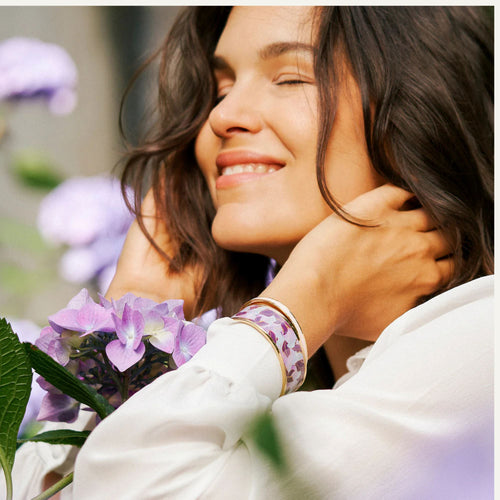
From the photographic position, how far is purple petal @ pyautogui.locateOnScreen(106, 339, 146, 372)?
60cm

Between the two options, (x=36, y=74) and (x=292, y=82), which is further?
(x=292, y=82)

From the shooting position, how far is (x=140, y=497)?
558 millimetres

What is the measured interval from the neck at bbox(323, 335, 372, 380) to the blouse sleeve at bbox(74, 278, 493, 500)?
41cm

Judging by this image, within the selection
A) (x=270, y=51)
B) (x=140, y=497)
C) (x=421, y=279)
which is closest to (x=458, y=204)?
(x=421, y=279)

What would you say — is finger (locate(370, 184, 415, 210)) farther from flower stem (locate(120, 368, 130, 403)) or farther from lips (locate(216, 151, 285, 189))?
flower stem (locate(120, 368, 130, 403))

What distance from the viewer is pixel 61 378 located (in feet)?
1.84

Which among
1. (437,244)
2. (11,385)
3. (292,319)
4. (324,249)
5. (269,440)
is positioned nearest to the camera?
(269,440)

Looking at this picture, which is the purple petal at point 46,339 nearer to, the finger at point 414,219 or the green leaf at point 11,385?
the green leaf at point 11,385

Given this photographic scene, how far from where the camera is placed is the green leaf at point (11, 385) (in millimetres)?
509

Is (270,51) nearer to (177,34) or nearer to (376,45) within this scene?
(376,45)

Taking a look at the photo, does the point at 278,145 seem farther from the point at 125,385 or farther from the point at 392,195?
the point at 125,385

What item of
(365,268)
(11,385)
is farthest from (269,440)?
(365,268)

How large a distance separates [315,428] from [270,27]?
0.66 meters

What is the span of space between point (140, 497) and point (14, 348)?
0.18 metres
